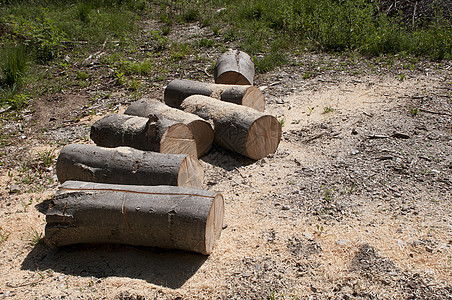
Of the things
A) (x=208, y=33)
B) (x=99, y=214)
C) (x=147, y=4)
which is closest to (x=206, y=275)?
(x=99, y=214)

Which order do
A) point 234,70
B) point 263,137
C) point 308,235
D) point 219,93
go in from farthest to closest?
point 234,70 → point 219,93 → point 263,137 → point 308,235

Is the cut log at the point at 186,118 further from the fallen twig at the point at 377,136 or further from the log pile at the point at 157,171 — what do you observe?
the fallen twig at the point at 377,136

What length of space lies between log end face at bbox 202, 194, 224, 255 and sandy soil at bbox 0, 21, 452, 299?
0.10 meters

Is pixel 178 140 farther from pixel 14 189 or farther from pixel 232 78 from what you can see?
pixel 232 78

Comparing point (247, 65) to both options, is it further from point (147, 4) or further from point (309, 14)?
point (147, 4)

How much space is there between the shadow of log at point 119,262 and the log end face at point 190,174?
0.74m

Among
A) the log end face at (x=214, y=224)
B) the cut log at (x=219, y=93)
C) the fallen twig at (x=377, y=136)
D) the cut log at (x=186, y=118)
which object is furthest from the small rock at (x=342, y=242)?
the cut log at (x=219, y=93)

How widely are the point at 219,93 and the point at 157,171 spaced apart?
2.13m

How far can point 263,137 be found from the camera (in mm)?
5086

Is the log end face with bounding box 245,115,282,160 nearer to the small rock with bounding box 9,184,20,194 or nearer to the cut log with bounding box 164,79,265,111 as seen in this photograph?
the cut log with bounding box 164,79,265,111

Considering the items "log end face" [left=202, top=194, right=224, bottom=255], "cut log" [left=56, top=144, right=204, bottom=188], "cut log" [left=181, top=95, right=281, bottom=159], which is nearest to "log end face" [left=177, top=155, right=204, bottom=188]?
"cut log" [left=56, top=144, right=204, bottom=188]

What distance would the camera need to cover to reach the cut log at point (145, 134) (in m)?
4.58

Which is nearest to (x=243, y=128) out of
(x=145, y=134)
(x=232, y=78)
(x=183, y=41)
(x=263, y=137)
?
(x=263, y=137)

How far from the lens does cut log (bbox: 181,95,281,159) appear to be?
4.96 meters
